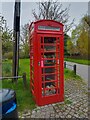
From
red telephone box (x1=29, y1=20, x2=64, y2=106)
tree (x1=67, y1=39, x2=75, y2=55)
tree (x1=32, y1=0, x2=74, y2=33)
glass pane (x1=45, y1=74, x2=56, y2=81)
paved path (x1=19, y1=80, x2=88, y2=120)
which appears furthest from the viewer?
tree (x1=67, y1=39, x2=75, y2=55)

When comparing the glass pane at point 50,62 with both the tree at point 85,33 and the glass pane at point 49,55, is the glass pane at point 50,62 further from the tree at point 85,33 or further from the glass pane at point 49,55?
the tree at point 85,33

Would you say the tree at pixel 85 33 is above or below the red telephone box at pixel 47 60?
above

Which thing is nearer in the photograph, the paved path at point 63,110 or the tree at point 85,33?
the paved path at point 63,110

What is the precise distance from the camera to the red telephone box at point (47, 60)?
491 cm

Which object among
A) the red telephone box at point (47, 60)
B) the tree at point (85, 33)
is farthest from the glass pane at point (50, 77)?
the tree at point (85, 33)

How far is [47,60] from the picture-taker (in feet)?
17.8

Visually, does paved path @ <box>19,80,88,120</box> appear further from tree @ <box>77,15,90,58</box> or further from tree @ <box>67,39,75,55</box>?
tree @ <box>67,39,75,55</box>

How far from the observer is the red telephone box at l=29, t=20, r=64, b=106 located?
16.1 ft

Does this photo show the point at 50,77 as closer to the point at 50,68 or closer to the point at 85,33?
the point at 50,68

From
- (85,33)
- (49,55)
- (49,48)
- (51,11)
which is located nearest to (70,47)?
(85,33)

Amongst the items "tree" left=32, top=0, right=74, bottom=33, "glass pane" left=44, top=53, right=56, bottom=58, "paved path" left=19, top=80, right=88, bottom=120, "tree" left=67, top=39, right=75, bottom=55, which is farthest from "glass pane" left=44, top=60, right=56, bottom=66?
"tree" left=67, top=39, right=75, bottom=55

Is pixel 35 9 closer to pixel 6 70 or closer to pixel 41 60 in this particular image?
pixel 6 70

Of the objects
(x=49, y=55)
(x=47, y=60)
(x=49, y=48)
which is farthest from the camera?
(x=49, y=55)

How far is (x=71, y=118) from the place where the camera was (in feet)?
13.8
